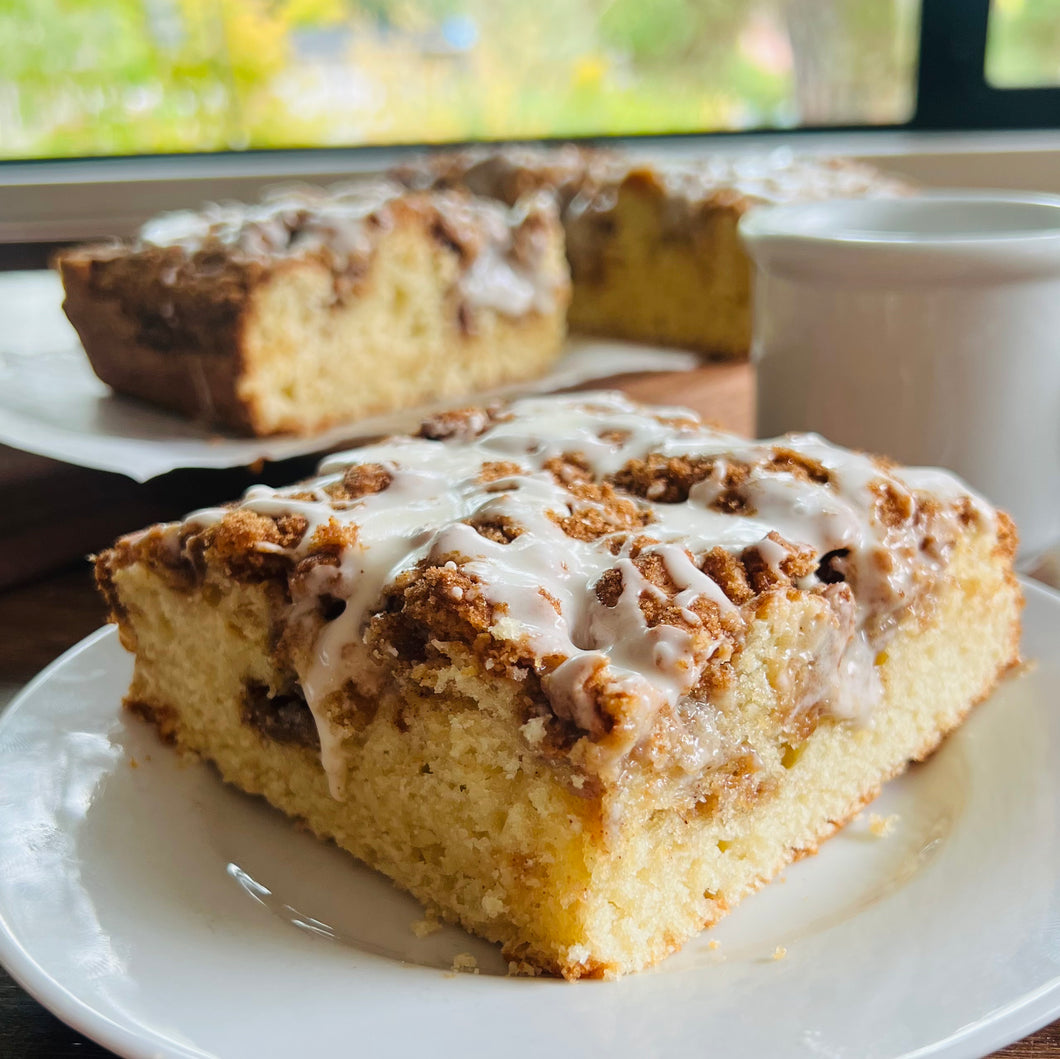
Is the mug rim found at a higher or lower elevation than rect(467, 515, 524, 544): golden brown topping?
higher

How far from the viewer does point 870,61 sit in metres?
3.72

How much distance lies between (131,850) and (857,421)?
1.05 m

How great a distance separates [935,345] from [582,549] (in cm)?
72

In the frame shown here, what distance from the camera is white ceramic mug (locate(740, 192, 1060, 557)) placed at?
141 cm

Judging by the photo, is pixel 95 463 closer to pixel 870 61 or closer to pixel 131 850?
pixel 131 850

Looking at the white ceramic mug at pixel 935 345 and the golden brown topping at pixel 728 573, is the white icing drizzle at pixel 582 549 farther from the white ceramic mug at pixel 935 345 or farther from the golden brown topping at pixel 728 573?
the white ceramic mug at pixel 935 345

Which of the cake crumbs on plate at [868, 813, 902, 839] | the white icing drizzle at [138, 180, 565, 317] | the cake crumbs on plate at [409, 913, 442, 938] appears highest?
the white icing drizzle at [138, 180, 565, 317]

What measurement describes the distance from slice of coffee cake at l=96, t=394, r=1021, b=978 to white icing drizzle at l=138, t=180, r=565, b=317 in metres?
1.10

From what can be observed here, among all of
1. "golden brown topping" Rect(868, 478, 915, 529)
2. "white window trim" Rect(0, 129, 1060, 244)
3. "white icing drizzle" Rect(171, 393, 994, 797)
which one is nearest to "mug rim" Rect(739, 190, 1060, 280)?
"white icing drizzle" Rect(171, 393, 994, 797)

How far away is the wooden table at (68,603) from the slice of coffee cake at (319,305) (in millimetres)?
259

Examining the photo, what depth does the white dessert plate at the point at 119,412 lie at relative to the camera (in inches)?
74.5

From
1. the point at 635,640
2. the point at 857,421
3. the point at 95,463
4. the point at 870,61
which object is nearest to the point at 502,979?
the point at 635,640

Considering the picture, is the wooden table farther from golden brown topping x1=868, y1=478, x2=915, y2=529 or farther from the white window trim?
the white window trim

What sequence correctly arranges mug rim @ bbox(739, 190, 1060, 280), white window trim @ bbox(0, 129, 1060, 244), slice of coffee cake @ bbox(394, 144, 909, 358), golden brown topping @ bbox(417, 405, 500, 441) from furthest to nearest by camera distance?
white window trim @ bbox(0, 129, 1060, 244)
slice of coffee cake @ bbox(394, 144, 909, 358)
mug rim @ bbox(739, 190, 1060, 280)
golden brown topping @ bbox(417, 405, 500, 441)
